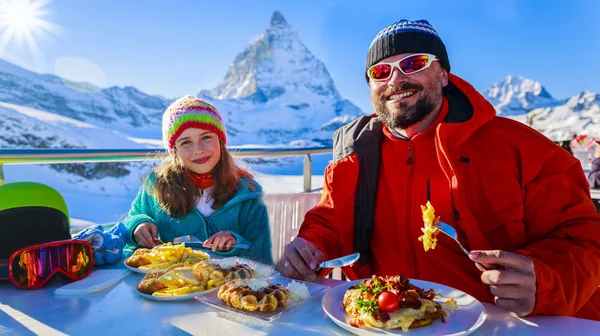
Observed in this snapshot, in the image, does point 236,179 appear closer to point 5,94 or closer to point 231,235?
point 231,235

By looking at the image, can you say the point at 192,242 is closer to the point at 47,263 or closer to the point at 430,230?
the point at 47,263

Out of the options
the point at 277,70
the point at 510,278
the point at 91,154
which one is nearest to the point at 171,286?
the point at 510,278

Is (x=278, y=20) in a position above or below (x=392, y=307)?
above

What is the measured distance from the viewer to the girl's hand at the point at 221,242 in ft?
4.91

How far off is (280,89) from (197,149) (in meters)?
132

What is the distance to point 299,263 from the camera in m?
1.17

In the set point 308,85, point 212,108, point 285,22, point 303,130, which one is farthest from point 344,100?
point 212,108

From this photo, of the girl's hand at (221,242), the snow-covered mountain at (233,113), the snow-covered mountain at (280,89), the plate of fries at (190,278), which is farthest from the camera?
the snow-covered mountain at (280,89)

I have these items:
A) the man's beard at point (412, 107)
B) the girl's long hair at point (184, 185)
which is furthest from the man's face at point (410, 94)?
the girl's long hair at point (184, 185)

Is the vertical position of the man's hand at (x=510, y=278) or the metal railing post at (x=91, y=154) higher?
the metal railing post at (x=91, y=154)

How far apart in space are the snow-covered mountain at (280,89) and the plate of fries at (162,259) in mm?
107391

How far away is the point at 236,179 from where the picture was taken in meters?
2.14

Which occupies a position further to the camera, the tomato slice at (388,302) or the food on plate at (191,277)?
the food on plate at (191,277)

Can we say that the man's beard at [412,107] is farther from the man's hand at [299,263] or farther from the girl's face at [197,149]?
the girl's face at [197,149]
